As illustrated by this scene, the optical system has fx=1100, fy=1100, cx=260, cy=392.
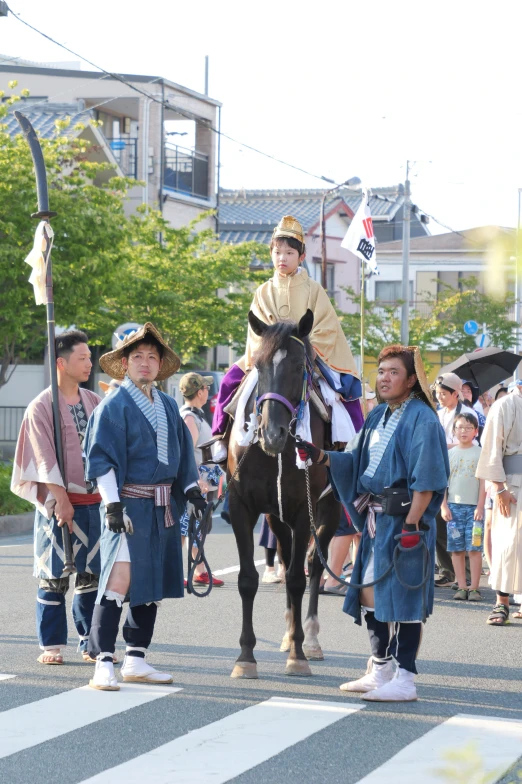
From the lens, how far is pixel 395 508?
232 inches

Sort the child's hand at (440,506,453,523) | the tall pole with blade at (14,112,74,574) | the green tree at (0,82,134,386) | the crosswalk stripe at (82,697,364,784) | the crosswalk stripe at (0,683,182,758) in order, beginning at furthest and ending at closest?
Result: the green tree at (0,82,134,386), the child's hand at (440,506,453,523), the tall pole with blade at (14,112,74,574), the crosswalk stripe at (0,683,182,758), the crosswalk stripe at (82,697,364,784)

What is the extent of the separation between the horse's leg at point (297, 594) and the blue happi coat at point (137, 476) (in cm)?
79

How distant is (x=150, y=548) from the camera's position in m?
6.18

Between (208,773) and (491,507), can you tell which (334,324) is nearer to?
(491,507)

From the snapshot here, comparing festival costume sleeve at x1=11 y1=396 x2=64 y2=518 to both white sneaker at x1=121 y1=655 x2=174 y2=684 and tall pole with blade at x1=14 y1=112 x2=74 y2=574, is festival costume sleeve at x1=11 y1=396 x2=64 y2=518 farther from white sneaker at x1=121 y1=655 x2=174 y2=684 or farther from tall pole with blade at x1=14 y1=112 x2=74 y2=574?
white sneaker at x1=121 y1=655 x2=174 y2=684

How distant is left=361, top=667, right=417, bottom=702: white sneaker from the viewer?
5934 mm

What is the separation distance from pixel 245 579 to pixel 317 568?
0.81m

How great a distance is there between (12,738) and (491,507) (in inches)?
211

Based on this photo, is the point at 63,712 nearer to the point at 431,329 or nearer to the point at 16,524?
the point at 16,524

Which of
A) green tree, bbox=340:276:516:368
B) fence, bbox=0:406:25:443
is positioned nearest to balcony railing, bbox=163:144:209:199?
green tree, bbox=340:276:516:368

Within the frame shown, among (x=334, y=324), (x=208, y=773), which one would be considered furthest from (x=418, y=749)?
(x=334, y=324)

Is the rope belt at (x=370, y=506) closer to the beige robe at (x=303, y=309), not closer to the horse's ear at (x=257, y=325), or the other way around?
the horse's ear at (x=257, y=325)

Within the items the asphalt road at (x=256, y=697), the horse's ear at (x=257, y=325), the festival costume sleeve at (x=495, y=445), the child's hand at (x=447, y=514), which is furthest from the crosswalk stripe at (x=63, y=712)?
the child's hand at (x=447, y=514)

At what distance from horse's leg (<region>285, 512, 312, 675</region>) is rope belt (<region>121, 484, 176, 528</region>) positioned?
96cm
